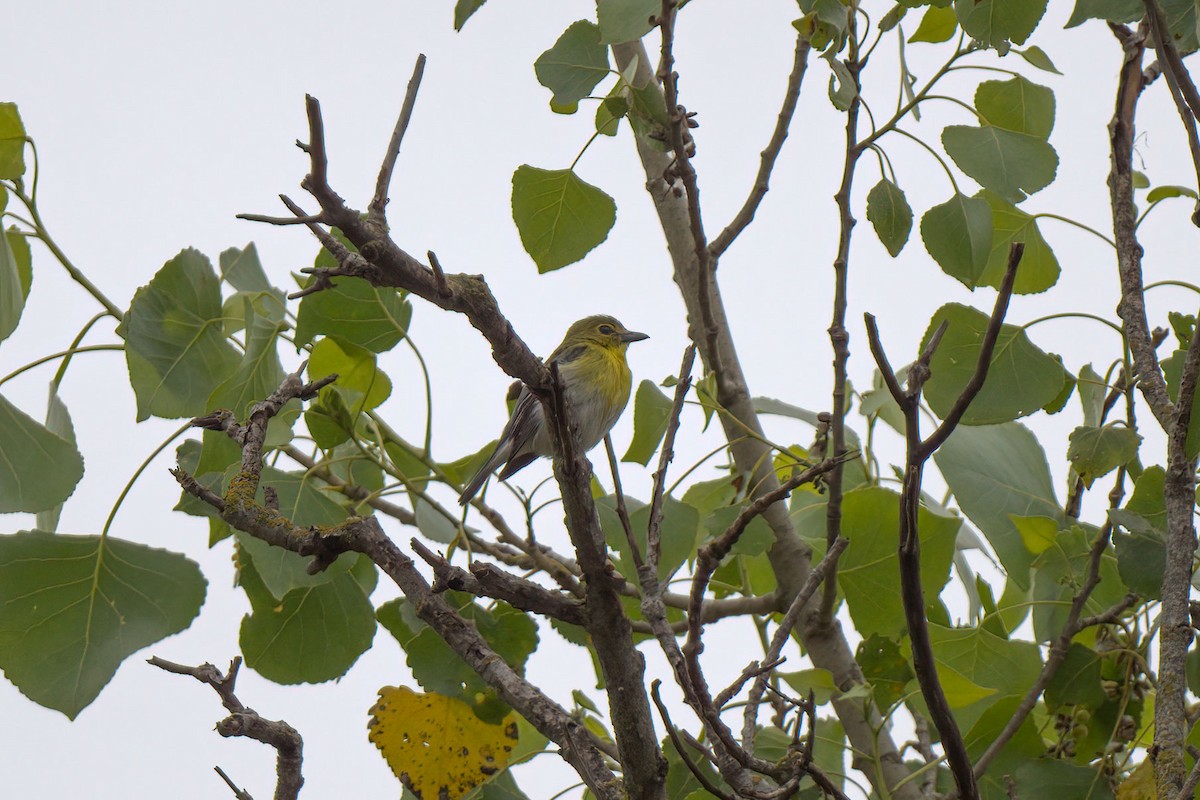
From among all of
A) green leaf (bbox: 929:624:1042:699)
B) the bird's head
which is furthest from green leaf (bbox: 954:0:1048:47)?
the bird's head

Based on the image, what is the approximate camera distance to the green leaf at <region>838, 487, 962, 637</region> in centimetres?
252

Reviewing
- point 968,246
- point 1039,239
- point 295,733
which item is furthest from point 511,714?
point 1039,239

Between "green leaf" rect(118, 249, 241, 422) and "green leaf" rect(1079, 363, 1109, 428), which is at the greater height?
"green leaf" rect(118, 249, 241, 422)

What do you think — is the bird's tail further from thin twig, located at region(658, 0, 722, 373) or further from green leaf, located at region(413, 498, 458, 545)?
thin twig, located at region(658, 0, 722, 373)

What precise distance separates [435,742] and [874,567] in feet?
3.48

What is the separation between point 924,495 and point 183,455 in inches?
76.9

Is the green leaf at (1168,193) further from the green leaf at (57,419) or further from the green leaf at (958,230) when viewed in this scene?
the green leaf at (57,419)

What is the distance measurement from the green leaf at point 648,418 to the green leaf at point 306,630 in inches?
29.1

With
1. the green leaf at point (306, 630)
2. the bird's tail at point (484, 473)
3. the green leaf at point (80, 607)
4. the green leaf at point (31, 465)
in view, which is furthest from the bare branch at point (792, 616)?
the green leaf at point (31, 465)

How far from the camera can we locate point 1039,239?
2666mm

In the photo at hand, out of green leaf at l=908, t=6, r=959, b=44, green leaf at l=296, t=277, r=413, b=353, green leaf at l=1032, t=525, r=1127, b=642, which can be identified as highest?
green leaf at l=908, t=6, r=959, b=44

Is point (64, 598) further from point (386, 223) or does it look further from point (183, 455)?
point (386, 223)

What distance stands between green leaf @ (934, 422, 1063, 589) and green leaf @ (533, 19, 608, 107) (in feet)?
3.89

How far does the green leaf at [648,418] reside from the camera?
260 centimetres
